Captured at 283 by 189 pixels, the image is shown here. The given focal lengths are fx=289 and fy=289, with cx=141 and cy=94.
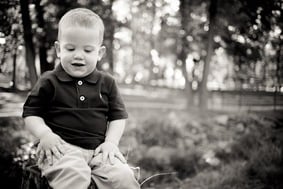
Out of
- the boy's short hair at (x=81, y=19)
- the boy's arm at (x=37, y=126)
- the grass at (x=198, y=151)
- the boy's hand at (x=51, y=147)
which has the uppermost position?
the boy's short hair at (x=81, y=19)

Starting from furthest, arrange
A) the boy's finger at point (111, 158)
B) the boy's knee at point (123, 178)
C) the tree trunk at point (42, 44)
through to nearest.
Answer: the tree trunk at point (42, 44), the boy's finger at point (111, 158), the boy's knee at point (123, 178)

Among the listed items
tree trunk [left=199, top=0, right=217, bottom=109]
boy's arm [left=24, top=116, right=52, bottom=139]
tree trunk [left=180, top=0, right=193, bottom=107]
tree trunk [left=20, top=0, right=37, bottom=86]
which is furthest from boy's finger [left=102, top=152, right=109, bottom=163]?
tree trunk [left=199, top=0, right=217, bottom=109]

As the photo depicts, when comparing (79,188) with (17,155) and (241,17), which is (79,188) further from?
(241,17)

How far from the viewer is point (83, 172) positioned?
68.1 inches

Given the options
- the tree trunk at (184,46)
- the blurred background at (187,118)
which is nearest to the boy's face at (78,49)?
the blurred background at (187,118)

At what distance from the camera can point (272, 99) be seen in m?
5.15

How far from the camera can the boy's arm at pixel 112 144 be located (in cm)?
192

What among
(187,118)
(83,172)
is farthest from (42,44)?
(187,118)

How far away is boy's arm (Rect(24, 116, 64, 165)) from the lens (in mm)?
1828

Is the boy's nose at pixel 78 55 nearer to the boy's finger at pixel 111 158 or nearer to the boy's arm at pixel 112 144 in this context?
the boy's arm at pixel 112 144

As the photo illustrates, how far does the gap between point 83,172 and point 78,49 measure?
81 centimetres

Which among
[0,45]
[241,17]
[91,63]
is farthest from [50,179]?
[241,17]

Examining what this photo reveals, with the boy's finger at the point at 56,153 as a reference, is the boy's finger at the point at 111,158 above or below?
below

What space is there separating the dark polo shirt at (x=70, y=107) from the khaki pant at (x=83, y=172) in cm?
11
